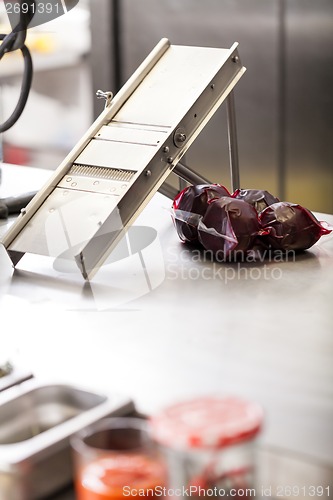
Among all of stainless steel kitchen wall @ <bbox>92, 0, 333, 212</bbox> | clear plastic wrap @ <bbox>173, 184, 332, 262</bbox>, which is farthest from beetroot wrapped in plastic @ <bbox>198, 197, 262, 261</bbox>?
stainless steel kitchen wall @ <bbox>92, 0, 333, 212</bbox>

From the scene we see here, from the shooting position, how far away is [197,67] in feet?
5.11

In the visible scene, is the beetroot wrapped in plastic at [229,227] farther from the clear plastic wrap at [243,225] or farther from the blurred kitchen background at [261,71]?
the blurred kitchen background at [261,71]

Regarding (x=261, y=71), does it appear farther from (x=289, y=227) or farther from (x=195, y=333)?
(x=195, y=333)

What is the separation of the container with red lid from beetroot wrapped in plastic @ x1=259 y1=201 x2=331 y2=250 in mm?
740

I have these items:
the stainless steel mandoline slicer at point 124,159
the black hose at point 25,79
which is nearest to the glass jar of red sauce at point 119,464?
the stainless steel mandoline slicer at point 124,159

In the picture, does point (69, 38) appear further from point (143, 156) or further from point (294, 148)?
point (143, 156)

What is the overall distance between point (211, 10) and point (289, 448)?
8.10 feet

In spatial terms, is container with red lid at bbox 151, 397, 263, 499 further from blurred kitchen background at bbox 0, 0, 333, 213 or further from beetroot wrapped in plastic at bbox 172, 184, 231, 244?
blurred kitchen background at bbox 0, 0, 333, 213

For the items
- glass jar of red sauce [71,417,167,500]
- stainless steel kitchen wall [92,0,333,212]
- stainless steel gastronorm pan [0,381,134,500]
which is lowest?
stainless steel kitchen wall [92,0,333,212]

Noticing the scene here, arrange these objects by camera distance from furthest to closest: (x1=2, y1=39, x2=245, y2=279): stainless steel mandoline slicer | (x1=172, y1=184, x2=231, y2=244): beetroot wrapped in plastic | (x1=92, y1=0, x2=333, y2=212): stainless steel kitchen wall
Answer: (x1=92, y1=0, x2=333, y2=212): stainless steel kitchen wall
(x1=172, y1=184, x2=231, y2=244): beetroot wrapped in plastic
(x1=2, y1=39, x2=245, y2=279): stainless steel mandoline slicer

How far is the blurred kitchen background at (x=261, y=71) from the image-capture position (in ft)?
9.36

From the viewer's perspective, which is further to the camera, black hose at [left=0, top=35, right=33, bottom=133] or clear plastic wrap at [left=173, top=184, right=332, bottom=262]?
black hose at [left=0, top=35, right=33, bottom=133]

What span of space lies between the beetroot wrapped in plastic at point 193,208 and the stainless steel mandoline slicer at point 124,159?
65mm

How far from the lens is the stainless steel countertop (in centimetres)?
87
